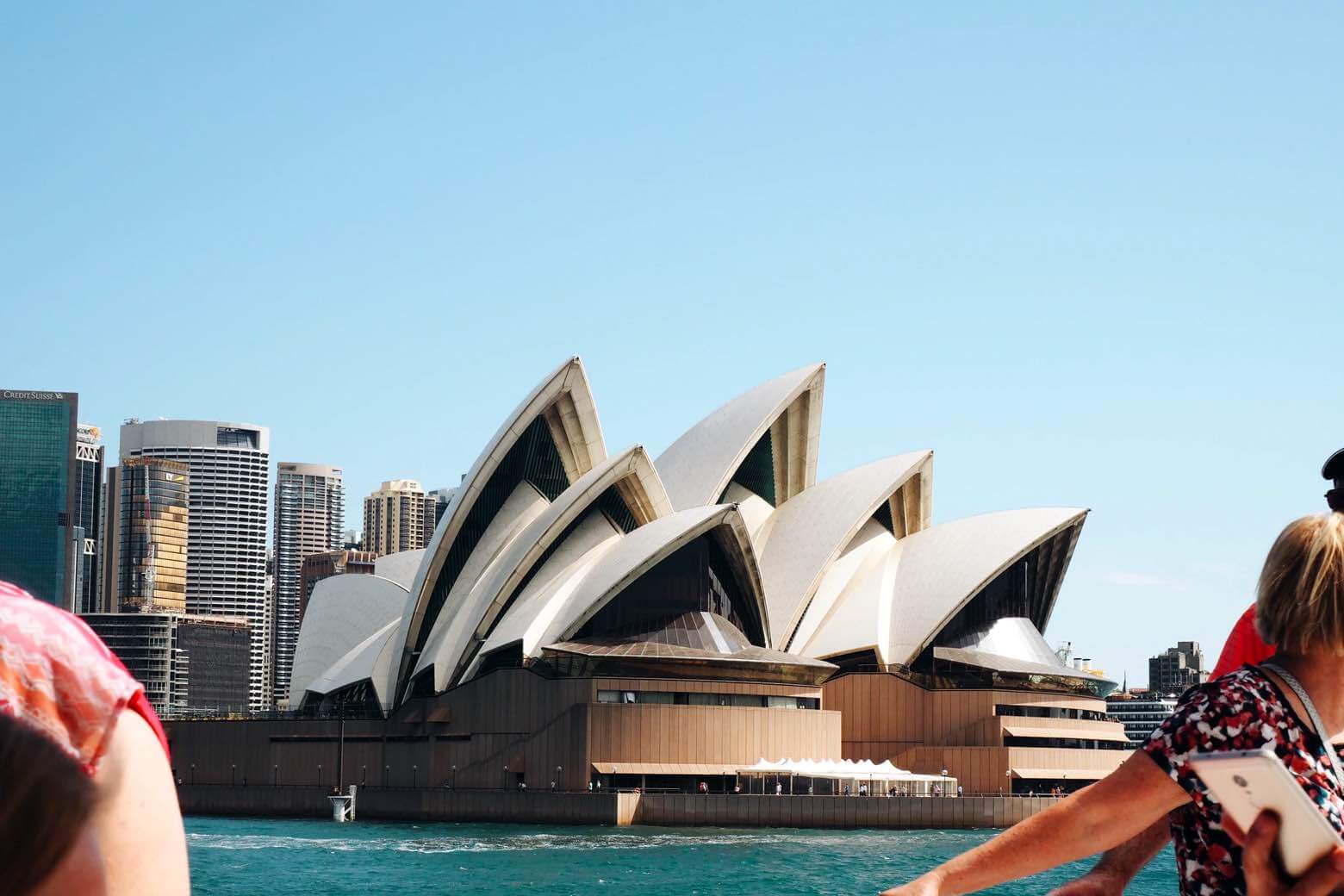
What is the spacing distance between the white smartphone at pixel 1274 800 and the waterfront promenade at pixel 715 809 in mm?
43420

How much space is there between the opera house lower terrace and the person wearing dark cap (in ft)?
141

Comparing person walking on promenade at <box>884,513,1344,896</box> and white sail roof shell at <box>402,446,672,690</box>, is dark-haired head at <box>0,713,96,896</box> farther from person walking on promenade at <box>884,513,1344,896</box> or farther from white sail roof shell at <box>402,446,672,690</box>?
white sail roof shell at <box>402,446,672,690</box>

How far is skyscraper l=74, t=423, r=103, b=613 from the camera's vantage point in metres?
Answer: 162

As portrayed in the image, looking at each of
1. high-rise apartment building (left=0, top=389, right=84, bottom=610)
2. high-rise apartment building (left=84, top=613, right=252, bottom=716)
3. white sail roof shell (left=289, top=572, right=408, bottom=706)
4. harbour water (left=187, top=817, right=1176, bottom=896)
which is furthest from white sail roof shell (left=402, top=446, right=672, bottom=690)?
high-rise apartment building (left=0, top=389, right=84, bottom=610)

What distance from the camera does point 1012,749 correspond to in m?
49.9

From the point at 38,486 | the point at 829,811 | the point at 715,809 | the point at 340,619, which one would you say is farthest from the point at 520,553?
the point at 38,486

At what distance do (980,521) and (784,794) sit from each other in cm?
Answer: 1379

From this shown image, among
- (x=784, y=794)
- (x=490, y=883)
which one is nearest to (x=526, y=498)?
(x=784, y=794)

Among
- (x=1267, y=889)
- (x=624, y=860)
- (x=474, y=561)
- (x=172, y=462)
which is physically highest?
(x=172, y=462)

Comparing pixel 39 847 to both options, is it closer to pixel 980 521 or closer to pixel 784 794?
pixel 784 794

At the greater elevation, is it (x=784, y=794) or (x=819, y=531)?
(x=819, y=531)

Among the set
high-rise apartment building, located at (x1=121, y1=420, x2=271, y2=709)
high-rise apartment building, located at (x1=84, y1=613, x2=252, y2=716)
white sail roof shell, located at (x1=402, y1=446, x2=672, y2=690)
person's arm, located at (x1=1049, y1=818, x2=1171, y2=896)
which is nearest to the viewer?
person's arm, located at (x1=1049, y1=818, x2=1171, y2=896)

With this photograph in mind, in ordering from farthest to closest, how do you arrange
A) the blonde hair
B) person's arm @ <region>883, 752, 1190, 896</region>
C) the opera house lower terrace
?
the opera house lower terrace
the blonde hair
person's arm @ <region>883, 752, 1190, 896</region>

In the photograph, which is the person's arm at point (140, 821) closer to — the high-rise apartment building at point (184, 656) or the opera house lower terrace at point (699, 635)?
the opera house lower terrace at point (699, 635)
